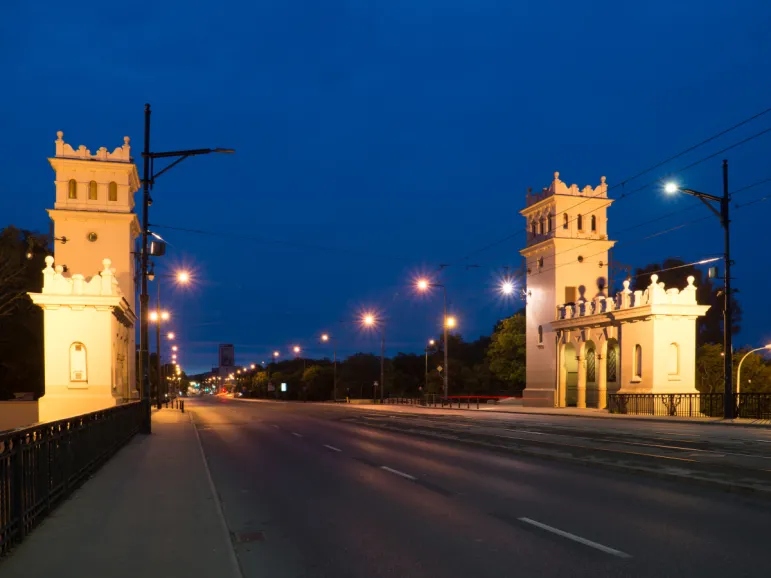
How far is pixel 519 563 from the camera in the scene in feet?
24.2

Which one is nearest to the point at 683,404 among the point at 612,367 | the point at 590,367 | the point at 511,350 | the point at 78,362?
the point at 612,367

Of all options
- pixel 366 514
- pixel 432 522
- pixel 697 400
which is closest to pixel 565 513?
pixel 432 522

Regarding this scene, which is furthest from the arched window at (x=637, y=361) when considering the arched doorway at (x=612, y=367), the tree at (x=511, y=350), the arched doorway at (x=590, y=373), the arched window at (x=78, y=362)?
the arched window at (x=78, y=362)

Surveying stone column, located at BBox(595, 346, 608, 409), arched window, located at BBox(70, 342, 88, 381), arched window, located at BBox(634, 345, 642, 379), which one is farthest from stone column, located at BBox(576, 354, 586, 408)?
arched window, located at BBox(70, 342, 88, 381)

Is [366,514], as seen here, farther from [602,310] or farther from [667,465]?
[602,310]

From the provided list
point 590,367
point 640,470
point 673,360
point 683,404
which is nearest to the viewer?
point 640,470

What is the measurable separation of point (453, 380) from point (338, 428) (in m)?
65.5

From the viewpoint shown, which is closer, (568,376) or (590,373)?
(590,373)

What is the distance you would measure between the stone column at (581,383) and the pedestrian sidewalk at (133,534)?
1579 inches

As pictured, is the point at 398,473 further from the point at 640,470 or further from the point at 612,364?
the point at 612,364

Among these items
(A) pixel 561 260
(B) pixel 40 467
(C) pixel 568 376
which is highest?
(A) pixel 561 260

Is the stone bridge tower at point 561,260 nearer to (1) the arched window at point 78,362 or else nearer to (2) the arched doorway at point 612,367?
(2) the arched doorway at point 612,367

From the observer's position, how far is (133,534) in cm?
830

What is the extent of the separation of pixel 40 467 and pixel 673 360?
38.5 meters
